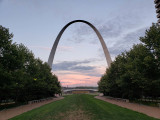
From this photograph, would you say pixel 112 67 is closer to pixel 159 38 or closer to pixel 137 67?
pixel 137 67

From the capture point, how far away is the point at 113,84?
4981cm

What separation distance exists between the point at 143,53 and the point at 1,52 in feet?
83.3

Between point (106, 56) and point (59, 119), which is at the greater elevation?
point (106, 56)

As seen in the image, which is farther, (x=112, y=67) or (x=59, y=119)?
(x=112, y=67)

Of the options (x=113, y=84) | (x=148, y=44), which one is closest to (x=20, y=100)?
(x=113, y=84)

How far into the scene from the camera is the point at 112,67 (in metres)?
51.8

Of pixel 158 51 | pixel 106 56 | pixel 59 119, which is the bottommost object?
pixel 59 119

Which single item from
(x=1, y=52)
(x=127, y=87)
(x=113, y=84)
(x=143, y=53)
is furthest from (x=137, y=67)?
(x=1, y=52)

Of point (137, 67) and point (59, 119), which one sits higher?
point (137, 67)

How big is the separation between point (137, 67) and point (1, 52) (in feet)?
82.6

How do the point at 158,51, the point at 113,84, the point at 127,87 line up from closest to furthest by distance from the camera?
1. the point at 158,51
2. the point at 127,87
3. the point at 113,84

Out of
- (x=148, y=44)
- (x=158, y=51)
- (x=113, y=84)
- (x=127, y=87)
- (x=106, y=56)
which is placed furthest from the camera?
(x=106, y=56)

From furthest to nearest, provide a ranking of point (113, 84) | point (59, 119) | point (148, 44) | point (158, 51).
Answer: point (113, 84)
point (148, 44)
point (158, 51)
point (59, 119)

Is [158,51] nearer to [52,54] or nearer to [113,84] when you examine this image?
[113,84]
